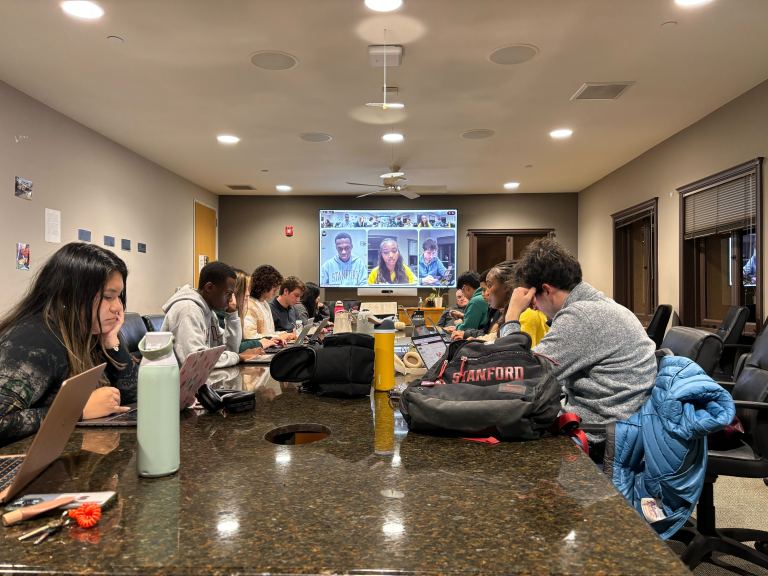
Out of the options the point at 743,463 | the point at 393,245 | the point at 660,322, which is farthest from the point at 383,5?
the point at 393,245

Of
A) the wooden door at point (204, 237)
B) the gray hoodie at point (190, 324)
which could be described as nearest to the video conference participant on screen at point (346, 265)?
the wooden door at point (204, 237)

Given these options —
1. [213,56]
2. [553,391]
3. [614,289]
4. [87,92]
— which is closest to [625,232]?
[614,289]

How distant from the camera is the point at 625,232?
7000 mm

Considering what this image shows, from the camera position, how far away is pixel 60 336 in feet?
4.40

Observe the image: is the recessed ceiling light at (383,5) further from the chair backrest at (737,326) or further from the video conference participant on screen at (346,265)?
the video conference participant on screen at (346,265)

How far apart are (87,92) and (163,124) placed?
82 centimetres

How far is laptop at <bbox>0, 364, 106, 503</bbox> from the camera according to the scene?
0.75m

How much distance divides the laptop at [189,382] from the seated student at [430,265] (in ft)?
23.8

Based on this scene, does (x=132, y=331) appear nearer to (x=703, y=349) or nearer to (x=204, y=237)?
(x=703, y=349)

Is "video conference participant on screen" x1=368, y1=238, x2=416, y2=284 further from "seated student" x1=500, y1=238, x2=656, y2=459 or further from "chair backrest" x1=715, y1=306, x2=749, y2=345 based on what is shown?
"seated student" x1=500, y1=238, x2=656, y2=459

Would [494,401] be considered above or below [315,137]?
below

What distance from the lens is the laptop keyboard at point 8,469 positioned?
32.3 inches

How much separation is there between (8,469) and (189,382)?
1.29 feet

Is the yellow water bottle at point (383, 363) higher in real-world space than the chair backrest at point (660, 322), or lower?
higher
